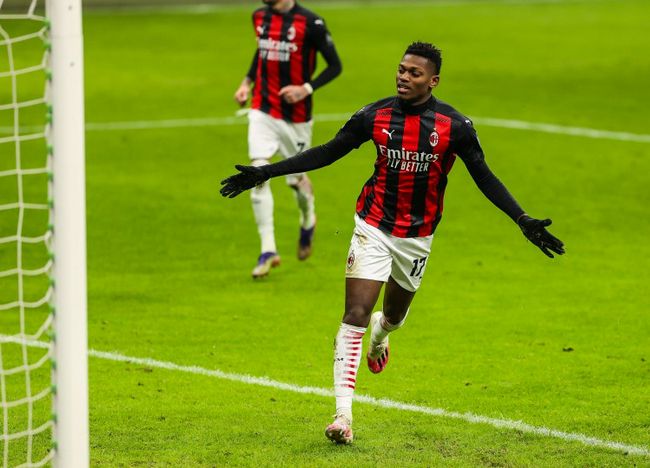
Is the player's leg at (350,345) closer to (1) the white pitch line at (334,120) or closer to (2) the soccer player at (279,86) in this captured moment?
(2) the soccer player at (279,86)

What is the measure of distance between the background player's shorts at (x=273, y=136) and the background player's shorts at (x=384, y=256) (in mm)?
4564

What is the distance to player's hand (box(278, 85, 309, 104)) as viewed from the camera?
12.3m

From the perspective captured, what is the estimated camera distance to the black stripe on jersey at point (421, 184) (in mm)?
7645

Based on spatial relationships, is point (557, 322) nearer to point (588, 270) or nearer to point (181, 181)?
point (588, 270)

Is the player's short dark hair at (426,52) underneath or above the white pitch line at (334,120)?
above

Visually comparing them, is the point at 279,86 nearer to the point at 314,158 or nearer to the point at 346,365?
the point at 314,158

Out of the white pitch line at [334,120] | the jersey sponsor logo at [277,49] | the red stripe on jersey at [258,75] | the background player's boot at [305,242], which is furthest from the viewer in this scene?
the white pitch line at [334,120]

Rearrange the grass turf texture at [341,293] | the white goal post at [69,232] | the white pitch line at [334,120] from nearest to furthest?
the white goal post at [69,232]
the grass turf texture at [341,293]
the white pitch line at [334,120]

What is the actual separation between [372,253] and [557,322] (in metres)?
3.48

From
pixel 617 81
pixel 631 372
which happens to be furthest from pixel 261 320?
pixel 617 81

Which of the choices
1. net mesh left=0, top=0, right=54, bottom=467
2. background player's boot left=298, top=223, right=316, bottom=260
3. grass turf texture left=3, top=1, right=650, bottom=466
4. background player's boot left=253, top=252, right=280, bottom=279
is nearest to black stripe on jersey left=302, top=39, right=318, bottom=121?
background player's boot left=298, top=223, right=316, bottom=260

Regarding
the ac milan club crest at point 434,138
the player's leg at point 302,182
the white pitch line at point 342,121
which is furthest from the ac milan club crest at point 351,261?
the white pitch line at point 342,121

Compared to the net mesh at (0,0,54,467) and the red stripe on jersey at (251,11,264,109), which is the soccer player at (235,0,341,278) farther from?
the net mesh at (0,0,54,467)

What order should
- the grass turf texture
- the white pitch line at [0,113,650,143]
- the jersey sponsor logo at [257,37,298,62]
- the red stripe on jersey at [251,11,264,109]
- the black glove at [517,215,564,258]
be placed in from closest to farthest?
1. the black glove at [517,215,564,258]
2. the grass turf texture
3. the jersey sponsor logo at [257,37,298,62]
4. the red stripe on jersey at [251,11,264,109]
5. the white pitch line at [0,113,650,143]
